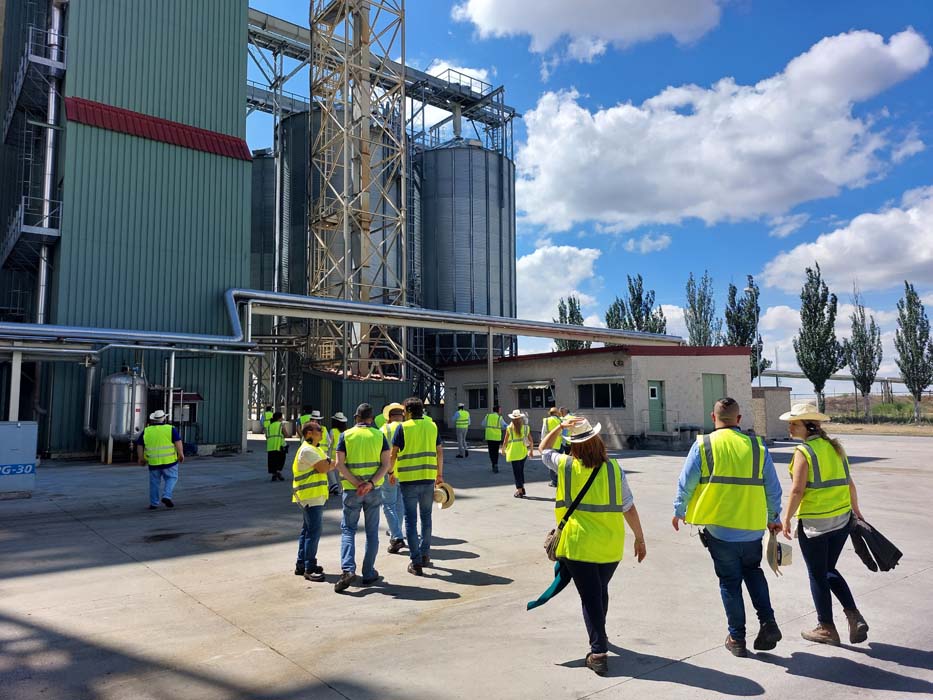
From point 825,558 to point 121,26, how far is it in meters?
24.9

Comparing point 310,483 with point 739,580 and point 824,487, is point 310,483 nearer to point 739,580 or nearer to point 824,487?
point 739,580

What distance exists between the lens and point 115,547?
830 cm

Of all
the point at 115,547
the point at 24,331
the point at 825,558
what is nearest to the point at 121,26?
the point at 24,331

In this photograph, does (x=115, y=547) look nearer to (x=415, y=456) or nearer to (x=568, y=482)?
(x=415, y=456)

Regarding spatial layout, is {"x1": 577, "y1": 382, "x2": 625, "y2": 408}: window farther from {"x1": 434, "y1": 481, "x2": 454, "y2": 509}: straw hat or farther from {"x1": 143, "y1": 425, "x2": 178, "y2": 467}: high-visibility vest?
{"x1": 434, "y1": 481, "x2": 454, "y2": 509}: straw hat

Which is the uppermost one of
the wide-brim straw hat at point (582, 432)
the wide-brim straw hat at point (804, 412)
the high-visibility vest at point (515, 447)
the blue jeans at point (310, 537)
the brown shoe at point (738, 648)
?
the wide-brim straw hat at point (804, 412)

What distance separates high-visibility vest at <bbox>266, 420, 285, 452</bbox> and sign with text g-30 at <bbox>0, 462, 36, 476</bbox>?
450 cm

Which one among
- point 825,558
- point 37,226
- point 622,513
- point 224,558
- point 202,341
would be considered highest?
point 37,226

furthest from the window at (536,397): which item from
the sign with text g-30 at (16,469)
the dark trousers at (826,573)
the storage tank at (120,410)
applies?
the dark trousers at (826,573)

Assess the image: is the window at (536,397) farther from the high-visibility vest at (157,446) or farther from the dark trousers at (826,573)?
the dark trousers at (826,573)

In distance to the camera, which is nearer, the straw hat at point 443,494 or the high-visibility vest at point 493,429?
the straw hat at point 443,494

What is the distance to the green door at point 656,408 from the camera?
25.0 meters

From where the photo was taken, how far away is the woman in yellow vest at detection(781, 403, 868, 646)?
192 inches

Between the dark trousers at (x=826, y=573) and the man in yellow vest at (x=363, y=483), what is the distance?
3935 mm
